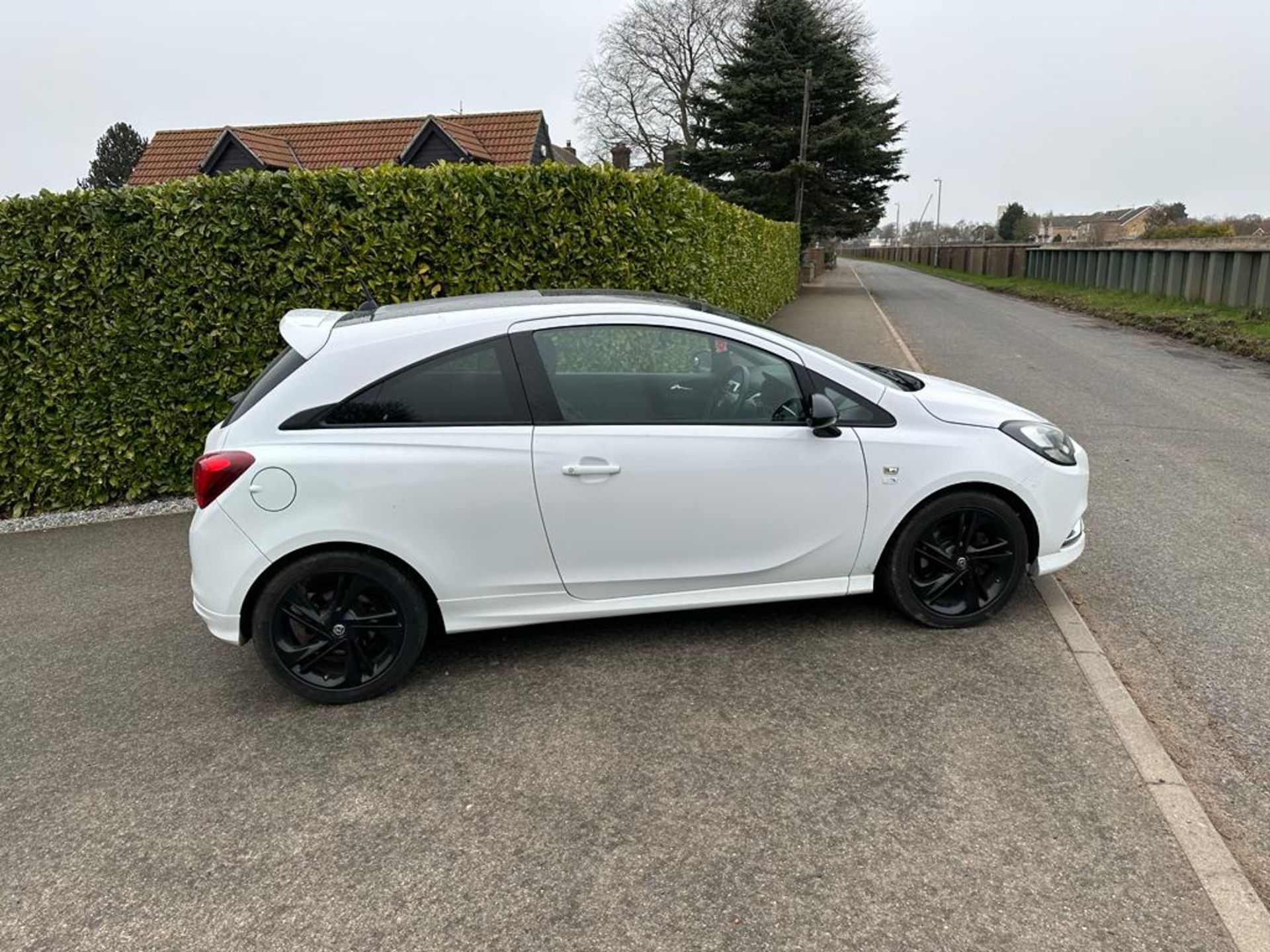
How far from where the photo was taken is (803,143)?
3184 cm

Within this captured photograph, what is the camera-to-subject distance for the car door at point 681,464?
140 inches

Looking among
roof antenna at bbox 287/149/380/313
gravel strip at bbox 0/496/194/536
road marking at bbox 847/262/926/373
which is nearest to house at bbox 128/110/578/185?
road marking at bbox 847/262/926/373

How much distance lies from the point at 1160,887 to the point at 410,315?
329cm

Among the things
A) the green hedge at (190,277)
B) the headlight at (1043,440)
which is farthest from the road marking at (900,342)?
the headlight at (1043,440)

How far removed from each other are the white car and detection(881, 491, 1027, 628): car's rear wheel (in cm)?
1

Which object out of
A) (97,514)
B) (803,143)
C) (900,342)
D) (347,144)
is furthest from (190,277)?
(803,143)

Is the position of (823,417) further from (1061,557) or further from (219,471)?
(219,471)

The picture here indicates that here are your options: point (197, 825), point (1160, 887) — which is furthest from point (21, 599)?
point (1160, 887)

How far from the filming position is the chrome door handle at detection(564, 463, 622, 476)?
11.5 ft

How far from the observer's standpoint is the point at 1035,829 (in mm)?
2648

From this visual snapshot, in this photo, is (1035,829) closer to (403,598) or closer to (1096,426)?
(403,598)

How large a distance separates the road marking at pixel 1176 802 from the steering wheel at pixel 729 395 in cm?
178

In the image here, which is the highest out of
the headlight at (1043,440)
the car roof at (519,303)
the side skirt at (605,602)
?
the car roof at (519,303)

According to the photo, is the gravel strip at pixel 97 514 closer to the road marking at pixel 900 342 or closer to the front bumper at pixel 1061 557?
the front bumper at pixel 1061 557
